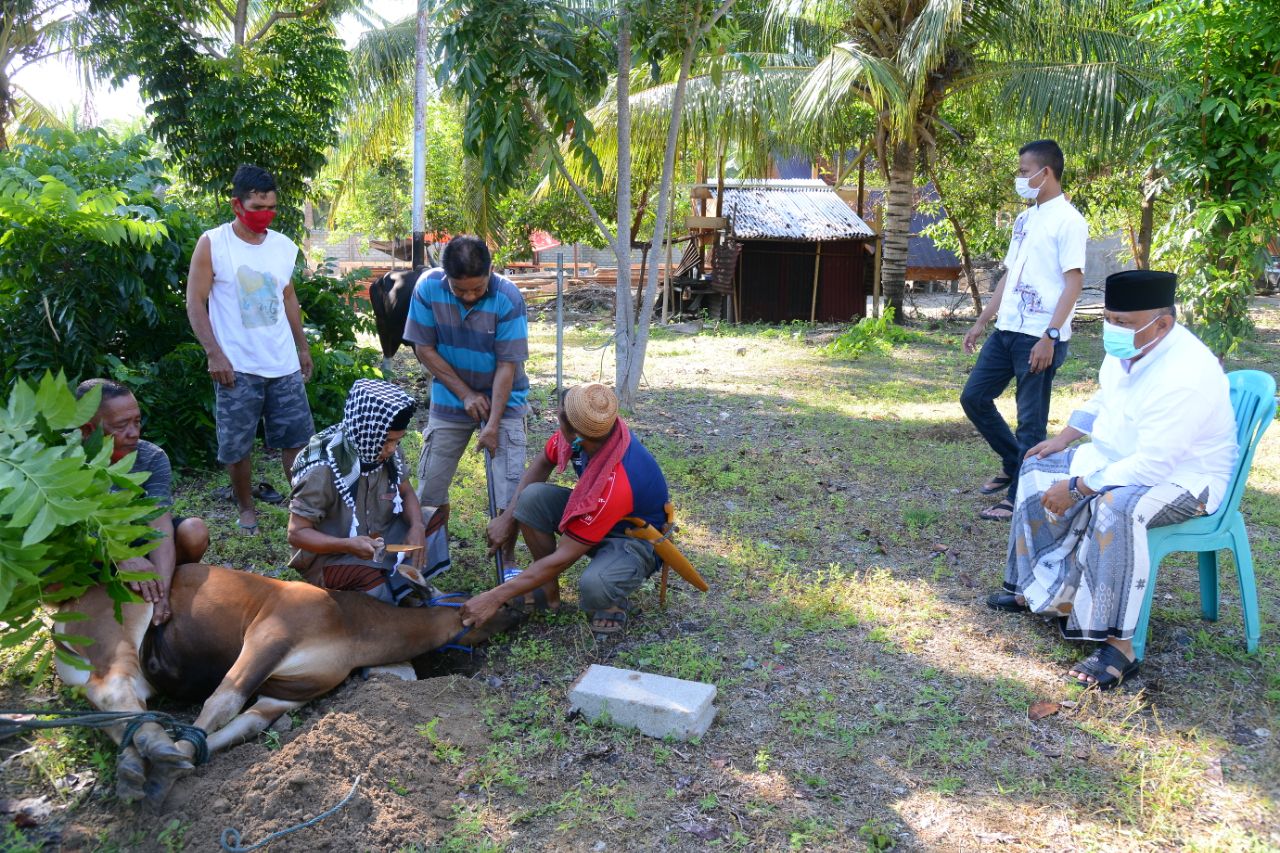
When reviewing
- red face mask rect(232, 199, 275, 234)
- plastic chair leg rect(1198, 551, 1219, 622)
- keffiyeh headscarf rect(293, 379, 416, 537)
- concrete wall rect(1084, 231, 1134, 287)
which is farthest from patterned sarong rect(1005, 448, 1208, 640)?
concrete wall rect(1084, 231, 1134, 287)

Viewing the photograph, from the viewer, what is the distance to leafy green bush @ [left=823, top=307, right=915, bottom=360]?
12.9 m

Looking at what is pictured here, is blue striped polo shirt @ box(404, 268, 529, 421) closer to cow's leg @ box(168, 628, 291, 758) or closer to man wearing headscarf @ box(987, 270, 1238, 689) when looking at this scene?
cow's leg @ box(168, 628, 291, 758)

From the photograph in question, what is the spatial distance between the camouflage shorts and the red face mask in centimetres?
74

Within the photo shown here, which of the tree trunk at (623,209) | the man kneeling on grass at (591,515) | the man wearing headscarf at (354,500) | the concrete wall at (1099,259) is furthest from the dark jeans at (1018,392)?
the concrete wall at (1099,259)

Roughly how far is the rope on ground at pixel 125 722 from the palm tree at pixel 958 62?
11.6m

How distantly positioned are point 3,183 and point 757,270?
1418 cm

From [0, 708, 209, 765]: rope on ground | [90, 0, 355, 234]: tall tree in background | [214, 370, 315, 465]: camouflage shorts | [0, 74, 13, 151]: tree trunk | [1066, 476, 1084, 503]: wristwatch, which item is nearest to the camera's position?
[0, 708, 209, 765]: rope on ground

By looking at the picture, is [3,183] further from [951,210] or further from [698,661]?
[951,210]

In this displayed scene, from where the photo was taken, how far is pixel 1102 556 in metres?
3.72

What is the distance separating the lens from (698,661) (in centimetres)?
391

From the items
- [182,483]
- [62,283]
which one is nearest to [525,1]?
[62,283]

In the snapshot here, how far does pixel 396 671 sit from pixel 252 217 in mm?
2446

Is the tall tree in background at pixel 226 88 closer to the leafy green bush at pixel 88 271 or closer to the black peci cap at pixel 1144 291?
the leafy green bush at pixel 88 271

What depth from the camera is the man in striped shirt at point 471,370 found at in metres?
4.57
